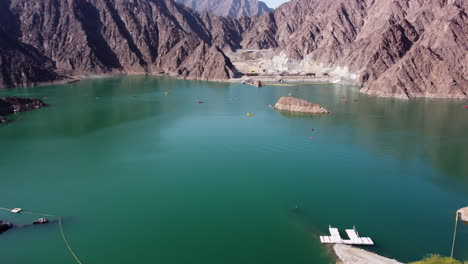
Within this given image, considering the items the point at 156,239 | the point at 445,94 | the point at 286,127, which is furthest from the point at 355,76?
the point at 156,239

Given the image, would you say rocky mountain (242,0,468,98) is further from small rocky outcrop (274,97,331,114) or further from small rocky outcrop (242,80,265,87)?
small rocky outcrop (274,97,331,114)

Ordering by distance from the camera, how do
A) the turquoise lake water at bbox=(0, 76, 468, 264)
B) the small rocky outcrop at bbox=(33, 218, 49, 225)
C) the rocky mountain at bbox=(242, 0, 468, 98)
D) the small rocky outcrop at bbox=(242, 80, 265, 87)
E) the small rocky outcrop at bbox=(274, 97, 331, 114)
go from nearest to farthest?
the turquoise lake water at bbox=(0, 76, 468, 264) < the small rocky outcrop at bbox=(33, 218, 49, 225) < the small rocky outcrop at bbox=(274, 97, 331, 114) < the rocky mountain at bbox=(242, 0, 468, 98) < the small rocky outcrop at bbox=(242, 80, 265, 87)

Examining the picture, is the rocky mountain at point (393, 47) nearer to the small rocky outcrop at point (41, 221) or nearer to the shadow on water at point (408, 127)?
the shadow on water at point (408, 127)

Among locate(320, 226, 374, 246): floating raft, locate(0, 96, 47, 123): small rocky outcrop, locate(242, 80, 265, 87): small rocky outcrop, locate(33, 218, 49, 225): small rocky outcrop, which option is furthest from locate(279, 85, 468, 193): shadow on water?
locate(0, 96, 47, 123): small rocky outcrop

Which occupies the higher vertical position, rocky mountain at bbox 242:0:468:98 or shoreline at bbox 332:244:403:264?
rocky mountain at bbox 242:0:468:98

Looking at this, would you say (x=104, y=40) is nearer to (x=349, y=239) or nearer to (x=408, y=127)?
(x=408, y=127)

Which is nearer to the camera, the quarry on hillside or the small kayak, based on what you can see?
the small kayak
